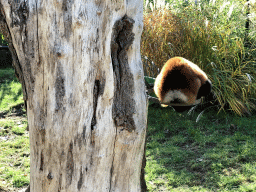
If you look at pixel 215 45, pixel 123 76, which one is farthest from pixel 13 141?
pixel 215 45

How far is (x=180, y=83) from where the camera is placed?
3494 mm

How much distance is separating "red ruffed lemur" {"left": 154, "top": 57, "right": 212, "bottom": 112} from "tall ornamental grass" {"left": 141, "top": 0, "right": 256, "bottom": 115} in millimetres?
2151

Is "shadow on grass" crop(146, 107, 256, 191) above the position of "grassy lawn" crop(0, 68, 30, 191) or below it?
above

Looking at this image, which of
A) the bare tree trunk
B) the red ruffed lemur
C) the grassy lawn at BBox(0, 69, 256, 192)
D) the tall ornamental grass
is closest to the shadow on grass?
the grassy lawn at BBox(0, 69, 256, 192)

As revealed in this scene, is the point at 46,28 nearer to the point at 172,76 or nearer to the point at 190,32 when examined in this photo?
the point at 172,76

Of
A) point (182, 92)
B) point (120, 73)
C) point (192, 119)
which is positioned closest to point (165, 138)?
point (192, 119)

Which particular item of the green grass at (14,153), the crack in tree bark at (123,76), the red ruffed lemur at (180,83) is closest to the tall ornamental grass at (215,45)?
the red ruffed lemur at (180,83)

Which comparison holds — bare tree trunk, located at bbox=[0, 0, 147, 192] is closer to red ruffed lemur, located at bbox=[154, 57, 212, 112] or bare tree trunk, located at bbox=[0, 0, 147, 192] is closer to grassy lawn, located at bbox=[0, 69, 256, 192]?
red ruffed lemur, located at bbox=[154, 57, 212, 112]

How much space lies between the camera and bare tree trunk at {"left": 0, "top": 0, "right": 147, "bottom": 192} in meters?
1.79

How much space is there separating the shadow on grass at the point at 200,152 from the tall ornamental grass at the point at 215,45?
58cm

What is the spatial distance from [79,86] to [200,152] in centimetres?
322

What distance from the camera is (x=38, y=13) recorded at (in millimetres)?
1767

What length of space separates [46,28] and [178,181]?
111 inches

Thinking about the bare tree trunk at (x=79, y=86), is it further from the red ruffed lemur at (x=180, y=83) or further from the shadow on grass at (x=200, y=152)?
the shadow on grass at (x=200, y=152)
